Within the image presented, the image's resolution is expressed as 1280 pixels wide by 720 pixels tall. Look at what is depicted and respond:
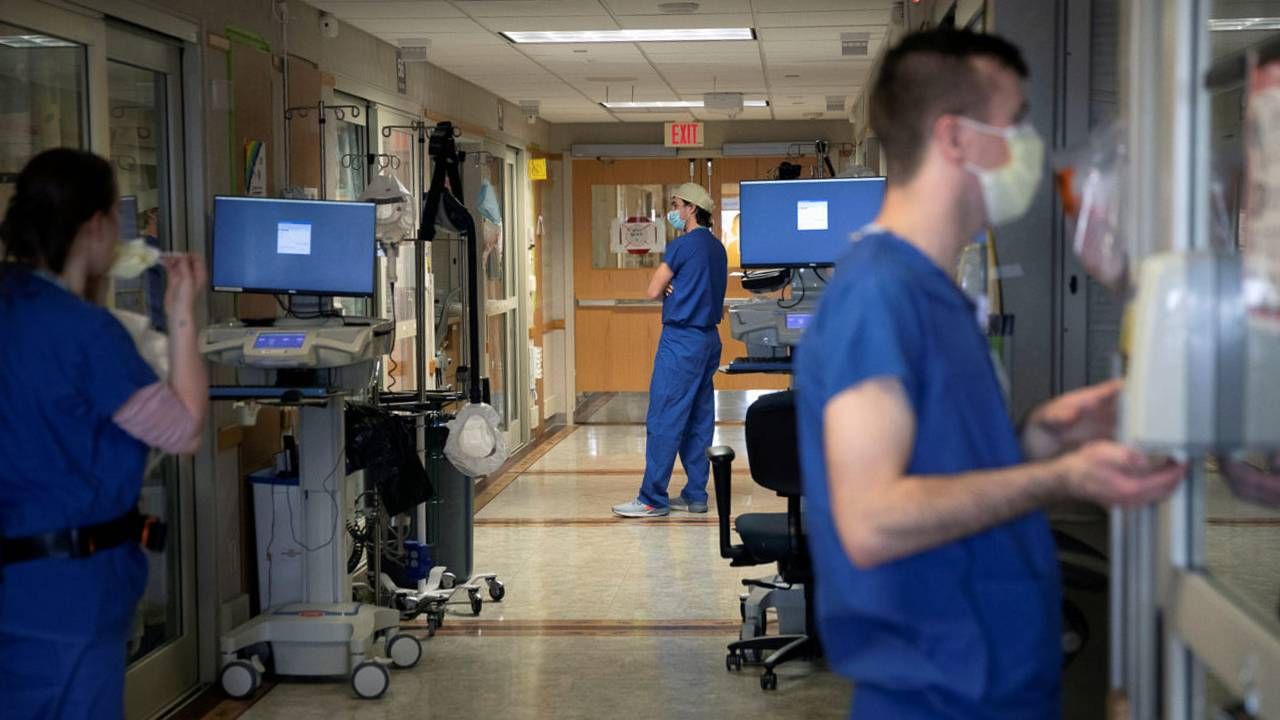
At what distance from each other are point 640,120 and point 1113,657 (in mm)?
10106

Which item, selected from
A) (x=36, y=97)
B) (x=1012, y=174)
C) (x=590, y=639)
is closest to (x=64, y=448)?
(x=1012, y=174)

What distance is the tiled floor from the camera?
4.40m

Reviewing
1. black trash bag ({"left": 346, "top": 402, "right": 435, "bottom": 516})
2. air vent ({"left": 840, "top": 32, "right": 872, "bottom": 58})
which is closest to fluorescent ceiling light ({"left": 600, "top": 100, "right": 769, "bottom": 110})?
air vent ({"left": 840, "top": 32, "right": 872, "bottom": 58})

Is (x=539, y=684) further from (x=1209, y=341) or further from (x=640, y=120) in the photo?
(x=640, y=120)

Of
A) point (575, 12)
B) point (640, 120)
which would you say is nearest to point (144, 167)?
point (575, 12)

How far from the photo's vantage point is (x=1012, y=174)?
1576 millimetres

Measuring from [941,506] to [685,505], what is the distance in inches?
249

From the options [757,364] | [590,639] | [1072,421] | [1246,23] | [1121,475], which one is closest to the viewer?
[1121,475]

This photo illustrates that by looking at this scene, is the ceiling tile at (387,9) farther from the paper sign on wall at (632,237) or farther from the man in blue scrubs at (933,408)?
the paper sign on wall at (632,237)

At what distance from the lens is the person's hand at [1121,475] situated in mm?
1344

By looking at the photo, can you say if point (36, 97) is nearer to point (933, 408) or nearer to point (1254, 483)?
point (933, 408)

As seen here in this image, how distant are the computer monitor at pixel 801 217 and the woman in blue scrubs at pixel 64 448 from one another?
3645mm

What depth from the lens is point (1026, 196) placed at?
1604 mm

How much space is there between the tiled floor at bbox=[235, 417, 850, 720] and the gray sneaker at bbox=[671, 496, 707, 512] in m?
0.06
